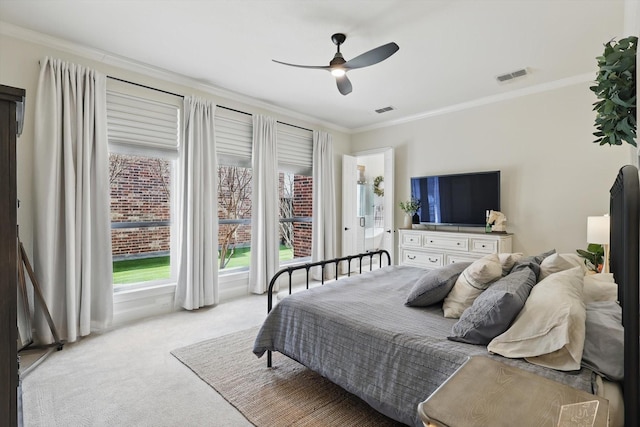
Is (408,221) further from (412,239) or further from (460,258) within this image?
(460,258)

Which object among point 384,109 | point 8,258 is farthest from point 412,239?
point 8,258

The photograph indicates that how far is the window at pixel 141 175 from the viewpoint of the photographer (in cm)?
335

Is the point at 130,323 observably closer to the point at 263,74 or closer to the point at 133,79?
the point at 133,79

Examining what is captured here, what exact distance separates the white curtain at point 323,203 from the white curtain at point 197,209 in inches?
72.1

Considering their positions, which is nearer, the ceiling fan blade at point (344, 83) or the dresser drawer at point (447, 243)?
the ceiling fan blade at point (344, 83)

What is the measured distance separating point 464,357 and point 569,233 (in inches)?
128

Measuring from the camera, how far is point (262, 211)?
439 centimetres

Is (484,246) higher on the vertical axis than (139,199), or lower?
lower

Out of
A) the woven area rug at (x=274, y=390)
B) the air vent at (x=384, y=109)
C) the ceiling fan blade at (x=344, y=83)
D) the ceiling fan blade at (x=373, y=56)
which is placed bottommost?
the woven area rug at (x=274, y=390)

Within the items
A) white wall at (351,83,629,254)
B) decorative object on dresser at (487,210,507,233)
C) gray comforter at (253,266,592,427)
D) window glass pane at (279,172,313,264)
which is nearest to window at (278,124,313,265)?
window glass pane at (279,172,313,264)

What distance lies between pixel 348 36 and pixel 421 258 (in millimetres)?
3119

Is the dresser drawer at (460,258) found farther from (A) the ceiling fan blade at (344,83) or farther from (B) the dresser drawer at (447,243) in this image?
(A) the ceiling fan blade at (344,83)

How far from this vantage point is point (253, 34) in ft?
9.10

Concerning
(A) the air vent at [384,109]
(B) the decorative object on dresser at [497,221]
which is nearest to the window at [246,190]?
(A) the air vent at [384,109]
